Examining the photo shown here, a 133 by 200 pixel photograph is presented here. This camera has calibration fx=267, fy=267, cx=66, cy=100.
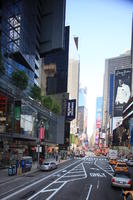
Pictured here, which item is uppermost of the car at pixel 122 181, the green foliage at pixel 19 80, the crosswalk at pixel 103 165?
the green foliage at pixel 19 80

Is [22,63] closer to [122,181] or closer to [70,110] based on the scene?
[122,181]

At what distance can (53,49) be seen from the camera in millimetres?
80188

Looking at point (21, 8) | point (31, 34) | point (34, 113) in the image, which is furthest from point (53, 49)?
point (34, 113)

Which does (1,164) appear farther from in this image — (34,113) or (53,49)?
(53,49)

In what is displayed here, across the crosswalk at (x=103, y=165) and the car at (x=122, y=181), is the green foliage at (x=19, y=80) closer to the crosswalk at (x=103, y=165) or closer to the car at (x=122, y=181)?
the crosswalk at (x=103, y=165)

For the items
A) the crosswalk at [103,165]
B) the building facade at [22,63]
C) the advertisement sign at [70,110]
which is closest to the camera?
the building facade at [22,63]

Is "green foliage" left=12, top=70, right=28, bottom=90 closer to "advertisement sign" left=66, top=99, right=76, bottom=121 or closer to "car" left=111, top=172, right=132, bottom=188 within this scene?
"car" left=111, top=172, right=132, bottom=188

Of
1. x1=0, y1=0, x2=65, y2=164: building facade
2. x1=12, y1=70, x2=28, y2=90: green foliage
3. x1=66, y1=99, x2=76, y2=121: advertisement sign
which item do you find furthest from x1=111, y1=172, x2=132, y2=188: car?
x1=66, y1=99, x2=76, y2=121: advertisement sign

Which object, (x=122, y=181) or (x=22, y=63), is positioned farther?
(x=22, y=63)

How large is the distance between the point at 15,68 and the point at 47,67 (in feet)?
217

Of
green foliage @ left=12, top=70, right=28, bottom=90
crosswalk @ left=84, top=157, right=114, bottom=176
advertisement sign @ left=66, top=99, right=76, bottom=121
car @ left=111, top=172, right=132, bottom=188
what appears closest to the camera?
car @ left=111, top=172, right=132, bottom=188

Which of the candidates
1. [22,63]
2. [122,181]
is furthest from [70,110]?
[122,181]

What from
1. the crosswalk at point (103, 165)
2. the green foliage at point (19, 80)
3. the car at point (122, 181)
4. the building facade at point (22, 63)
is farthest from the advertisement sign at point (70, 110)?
the car at point (122, 181)

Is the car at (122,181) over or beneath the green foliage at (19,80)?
beneath
